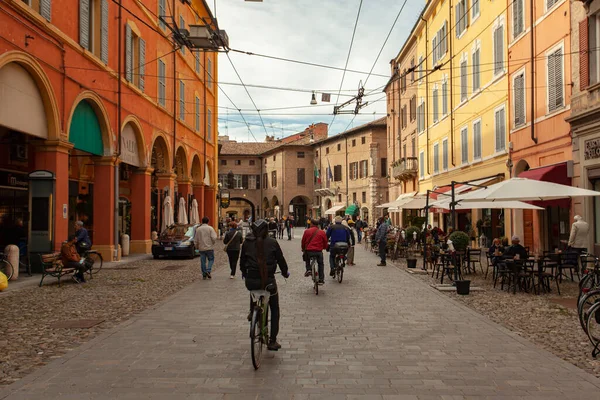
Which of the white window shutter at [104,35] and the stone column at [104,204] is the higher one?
the white window shutter at [104,35]

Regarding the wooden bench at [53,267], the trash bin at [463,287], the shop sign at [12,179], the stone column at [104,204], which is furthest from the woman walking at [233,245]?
the shop sign at [12,179]

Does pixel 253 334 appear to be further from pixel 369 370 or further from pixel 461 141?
pixel 461 141

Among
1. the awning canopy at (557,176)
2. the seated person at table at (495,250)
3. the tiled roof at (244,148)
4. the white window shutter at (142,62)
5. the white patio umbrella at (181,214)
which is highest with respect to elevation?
the tiled roof at (244,148)

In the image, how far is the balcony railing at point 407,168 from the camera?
1495 inches

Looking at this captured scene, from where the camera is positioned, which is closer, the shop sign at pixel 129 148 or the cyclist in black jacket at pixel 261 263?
the cyclist in black jacket at pixel 261 263

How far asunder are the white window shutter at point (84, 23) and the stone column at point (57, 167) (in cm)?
360

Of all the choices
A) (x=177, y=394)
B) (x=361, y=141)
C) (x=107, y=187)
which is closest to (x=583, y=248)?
(x=177, y=394)

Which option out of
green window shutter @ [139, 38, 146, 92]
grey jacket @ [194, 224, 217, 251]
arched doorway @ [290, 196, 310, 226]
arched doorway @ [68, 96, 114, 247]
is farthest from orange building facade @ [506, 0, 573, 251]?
arched doorway @ [290, 196, 310, 226]

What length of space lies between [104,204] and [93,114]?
314 cm

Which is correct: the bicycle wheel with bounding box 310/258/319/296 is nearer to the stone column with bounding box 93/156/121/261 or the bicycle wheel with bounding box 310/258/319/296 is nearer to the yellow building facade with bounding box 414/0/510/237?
the stone column with bounding box 93/156/121/261

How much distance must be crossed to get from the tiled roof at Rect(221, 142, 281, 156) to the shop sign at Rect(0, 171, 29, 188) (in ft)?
179

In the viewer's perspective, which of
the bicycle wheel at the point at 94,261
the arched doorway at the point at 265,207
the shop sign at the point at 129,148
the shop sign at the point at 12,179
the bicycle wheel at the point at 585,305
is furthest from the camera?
the arched doorway at the point at 265,207

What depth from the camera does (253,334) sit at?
19.0ft

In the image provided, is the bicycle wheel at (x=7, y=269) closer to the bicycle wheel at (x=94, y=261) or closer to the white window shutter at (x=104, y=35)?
the bicycle wheel at (x=94, y=261)
